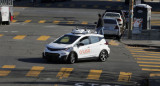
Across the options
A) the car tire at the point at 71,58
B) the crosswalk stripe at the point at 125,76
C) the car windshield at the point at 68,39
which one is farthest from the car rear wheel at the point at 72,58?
the crosswalk stripe at the point at 125,76

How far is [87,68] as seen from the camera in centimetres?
2348

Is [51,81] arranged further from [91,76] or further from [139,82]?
[139,82]

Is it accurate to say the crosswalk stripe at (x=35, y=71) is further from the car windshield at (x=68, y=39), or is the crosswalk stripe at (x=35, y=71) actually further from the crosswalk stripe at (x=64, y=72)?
the car windshield at (x=68, y=39)

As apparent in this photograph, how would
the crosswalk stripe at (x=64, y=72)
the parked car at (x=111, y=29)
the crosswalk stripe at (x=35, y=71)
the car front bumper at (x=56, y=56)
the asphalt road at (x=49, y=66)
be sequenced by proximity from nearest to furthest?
1. the asphalt road at (x=49, y=66)
2. the crosswalk stripe at (x=64, y=72)
3. the crosswalk stripe at (x=35, y=71)
4. the car front bumper at (x=56, y=56)
5. the parked car at (x=111, y=29)

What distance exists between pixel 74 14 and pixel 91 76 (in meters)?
38.5

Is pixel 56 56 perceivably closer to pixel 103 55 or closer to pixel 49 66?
pixel 49 66

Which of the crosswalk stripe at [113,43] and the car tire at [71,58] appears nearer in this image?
the car tire at [71,58]

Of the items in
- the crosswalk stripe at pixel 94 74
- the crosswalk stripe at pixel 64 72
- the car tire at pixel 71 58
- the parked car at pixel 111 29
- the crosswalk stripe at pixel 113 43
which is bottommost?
the crosswalk stripe at pixel 94 74

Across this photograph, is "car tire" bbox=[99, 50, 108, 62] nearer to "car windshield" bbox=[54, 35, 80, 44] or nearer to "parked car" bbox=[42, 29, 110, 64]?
"parked car" bbox=[42, 29, 110, 64]

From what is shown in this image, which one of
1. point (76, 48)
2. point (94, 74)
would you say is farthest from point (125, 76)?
point (76, 48)

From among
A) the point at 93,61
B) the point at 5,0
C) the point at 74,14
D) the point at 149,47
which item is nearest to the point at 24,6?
the point at 74,14

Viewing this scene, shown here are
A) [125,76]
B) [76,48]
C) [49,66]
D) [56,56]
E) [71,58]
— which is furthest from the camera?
[76,48]

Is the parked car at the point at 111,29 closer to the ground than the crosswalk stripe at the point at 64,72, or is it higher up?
higher up

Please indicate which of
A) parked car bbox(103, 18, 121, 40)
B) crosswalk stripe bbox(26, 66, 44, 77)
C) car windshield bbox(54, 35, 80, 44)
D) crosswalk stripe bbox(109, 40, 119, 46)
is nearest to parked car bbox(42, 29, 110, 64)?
car windshield bbox(54, 35, 80, 44)
